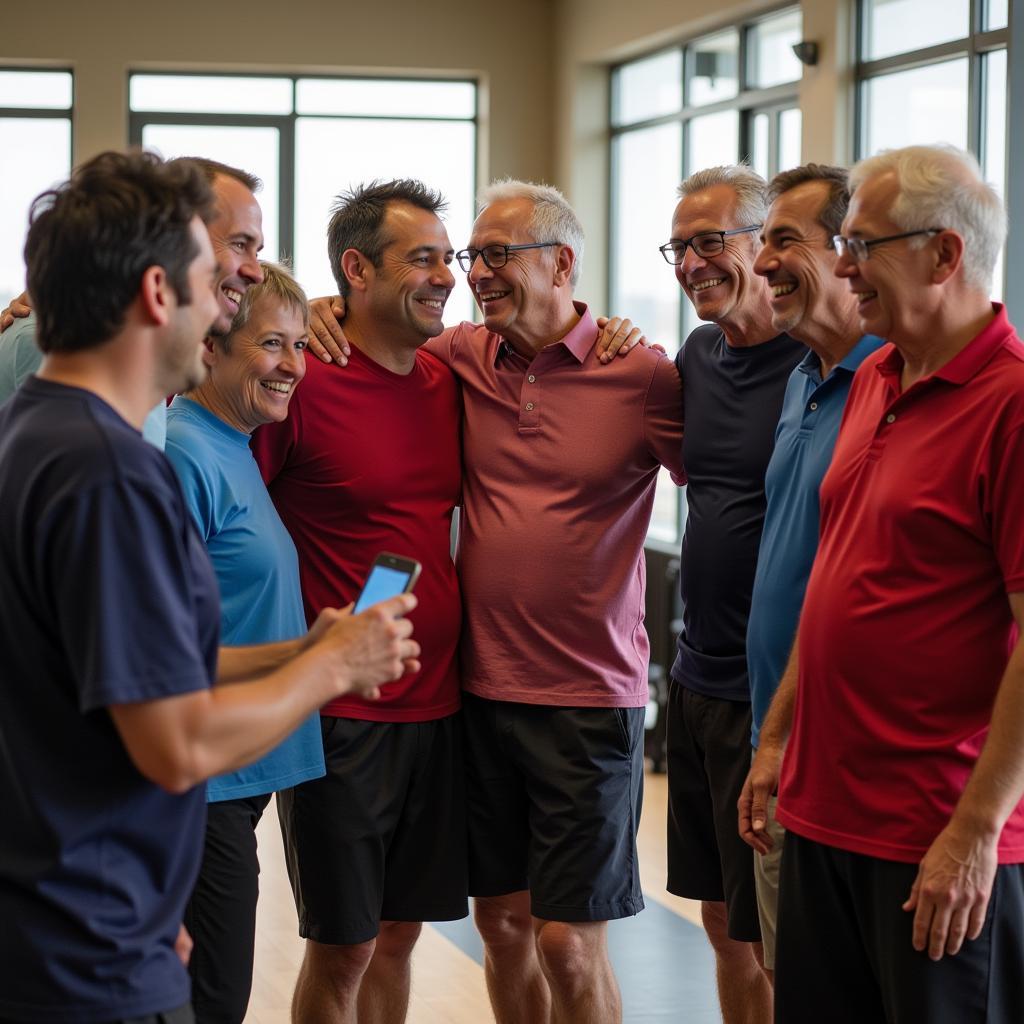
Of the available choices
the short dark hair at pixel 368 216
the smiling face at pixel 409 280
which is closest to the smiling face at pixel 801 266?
the smiling face at pixel 409 280

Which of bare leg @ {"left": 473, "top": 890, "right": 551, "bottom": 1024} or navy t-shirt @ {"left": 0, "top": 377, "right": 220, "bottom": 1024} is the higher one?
navy t-shirt @ {"left": 0, "top": 377, "right": 220, "bottom": 1024}

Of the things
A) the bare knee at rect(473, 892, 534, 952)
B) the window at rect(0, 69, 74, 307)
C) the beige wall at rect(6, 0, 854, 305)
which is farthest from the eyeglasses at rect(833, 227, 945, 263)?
the window at rect(0, 69, 74, 307)

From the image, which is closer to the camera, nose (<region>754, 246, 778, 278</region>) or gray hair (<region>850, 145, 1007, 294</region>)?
gray hair (<region>850, 145, 1007, 294</region>)

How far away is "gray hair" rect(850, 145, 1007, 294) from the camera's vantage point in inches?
86.0

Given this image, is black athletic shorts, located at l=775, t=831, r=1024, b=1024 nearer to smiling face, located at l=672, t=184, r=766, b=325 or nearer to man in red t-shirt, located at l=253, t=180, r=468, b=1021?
man in red t-shirt, located at l=253, t=180, r=468, b=1021

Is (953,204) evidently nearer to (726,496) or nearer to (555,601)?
(726,496)

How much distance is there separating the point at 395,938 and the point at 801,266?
1.60m

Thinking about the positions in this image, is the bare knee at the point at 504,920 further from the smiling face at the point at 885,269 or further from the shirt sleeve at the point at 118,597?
the shirt sleeve at the point at 118,597

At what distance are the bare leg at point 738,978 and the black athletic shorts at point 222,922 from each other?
1077 mm

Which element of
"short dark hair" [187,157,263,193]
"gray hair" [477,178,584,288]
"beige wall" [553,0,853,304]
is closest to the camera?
"short dark hair" [187,157,263,193]

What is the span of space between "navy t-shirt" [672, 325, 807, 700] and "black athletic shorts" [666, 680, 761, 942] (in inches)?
1.9

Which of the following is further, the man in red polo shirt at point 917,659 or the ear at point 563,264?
the ear at point 563,264

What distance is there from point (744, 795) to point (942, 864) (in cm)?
62

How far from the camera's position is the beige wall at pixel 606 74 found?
6.58 m
